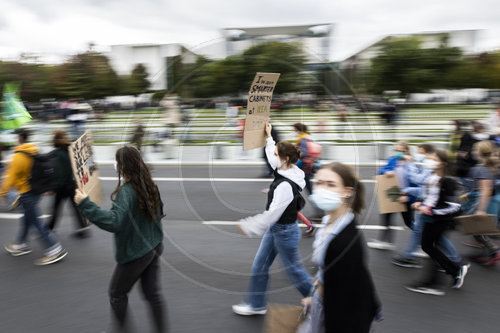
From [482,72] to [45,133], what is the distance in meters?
23.6

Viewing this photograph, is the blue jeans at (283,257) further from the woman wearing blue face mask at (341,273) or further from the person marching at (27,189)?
the person marching at (27,189)

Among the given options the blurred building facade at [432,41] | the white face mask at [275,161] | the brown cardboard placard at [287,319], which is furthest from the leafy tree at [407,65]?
the brown cardboard placard at [287,319]

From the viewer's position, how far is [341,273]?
1916 millimetres

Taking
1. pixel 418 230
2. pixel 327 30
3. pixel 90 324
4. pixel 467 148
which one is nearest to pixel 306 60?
pixel 327 30

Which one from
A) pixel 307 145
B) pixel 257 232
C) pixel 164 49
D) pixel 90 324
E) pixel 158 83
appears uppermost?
pixel 164 49

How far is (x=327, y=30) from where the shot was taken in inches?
129

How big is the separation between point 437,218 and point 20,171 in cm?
440

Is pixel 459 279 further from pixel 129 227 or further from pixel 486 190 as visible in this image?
pixel 129 227

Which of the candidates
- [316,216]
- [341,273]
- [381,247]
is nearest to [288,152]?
[341,273]

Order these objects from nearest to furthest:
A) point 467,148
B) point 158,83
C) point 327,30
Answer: point 327,30 < point 158,83 < point 467,148

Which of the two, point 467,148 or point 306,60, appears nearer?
point 306,60

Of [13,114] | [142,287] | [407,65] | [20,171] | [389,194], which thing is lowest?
[142,287]

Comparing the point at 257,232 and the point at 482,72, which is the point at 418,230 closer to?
the point at 257,232

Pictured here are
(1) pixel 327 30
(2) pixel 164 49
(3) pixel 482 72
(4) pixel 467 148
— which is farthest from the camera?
(3) pixel 482 72
